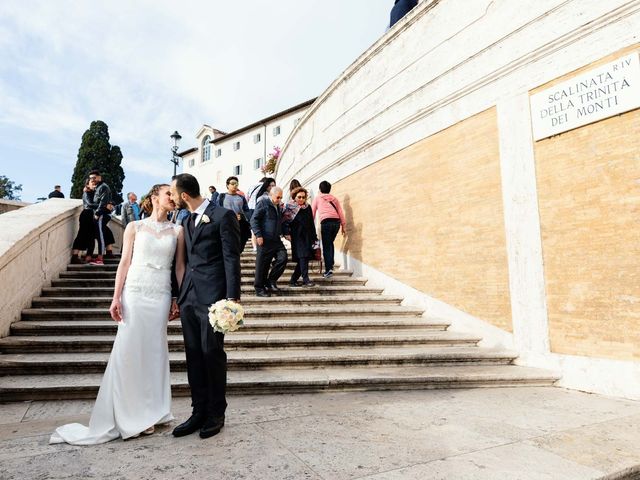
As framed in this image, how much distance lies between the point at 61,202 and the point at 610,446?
934 centimetres

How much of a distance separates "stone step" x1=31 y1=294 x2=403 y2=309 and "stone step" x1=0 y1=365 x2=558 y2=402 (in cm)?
198

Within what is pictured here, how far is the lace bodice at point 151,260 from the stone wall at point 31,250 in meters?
2.88

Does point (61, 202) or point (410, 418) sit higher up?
point (61, 202)

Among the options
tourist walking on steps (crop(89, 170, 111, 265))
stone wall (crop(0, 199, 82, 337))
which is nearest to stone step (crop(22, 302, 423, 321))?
stone wall (crop(0, 199, 82, 337))

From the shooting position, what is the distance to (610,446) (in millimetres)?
2984

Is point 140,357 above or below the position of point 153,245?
below

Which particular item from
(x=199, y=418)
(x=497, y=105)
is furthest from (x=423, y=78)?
(x=199, y=418)

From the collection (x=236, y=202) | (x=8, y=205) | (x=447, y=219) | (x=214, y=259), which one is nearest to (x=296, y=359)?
(x=214, y=259)

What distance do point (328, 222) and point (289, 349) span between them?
11.3ft

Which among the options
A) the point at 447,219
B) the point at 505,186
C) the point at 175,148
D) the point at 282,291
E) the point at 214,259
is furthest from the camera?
the point at 175,148

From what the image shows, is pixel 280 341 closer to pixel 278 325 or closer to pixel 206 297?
pixel 278 325

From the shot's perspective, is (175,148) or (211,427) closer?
(211,427)

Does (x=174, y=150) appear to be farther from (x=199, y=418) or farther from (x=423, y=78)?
(x=199, y=418)

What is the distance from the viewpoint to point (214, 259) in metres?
3.34
